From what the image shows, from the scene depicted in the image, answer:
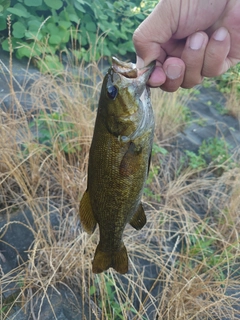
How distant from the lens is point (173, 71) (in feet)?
4.78

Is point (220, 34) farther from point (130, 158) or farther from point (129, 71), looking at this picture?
point (130, 158)

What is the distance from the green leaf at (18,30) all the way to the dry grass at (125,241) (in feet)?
3.89

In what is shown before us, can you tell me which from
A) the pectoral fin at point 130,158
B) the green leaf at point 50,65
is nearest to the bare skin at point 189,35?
the pectoral fin at point 130,158

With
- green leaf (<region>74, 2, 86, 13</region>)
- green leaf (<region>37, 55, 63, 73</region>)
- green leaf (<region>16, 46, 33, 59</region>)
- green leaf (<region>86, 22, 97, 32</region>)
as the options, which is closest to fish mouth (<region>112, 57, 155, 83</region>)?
green leaf (<region>37, 55, 63, 73</region>)

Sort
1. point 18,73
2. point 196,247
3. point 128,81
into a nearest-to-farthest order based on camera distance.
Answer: point 128,81 → point 196,247 → point 18,73

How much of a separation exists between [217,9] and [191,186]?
2.14 metres

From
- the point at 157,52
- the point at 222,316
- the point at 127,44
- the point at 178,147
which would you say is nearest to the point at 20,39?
the point at 127,44

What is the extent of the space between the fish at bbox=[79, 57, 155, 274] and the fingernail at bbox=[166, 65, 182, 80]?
0.61 feet

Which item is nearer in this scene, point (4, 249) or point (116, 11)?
point (4, 249)

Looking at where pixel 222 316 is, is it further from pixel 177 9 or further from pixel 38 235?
pixel 177 9

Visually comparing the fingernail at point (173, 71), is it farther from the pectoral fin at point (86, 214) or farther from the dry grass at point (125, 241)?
the dry grass at point (125, 241)

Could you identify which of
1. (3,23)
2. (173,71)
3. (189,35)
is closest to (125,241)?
(173,71)

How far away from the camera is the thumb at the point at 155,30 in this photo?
1442mm

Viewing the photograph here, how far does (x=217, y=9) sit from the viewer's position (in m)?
1.43
